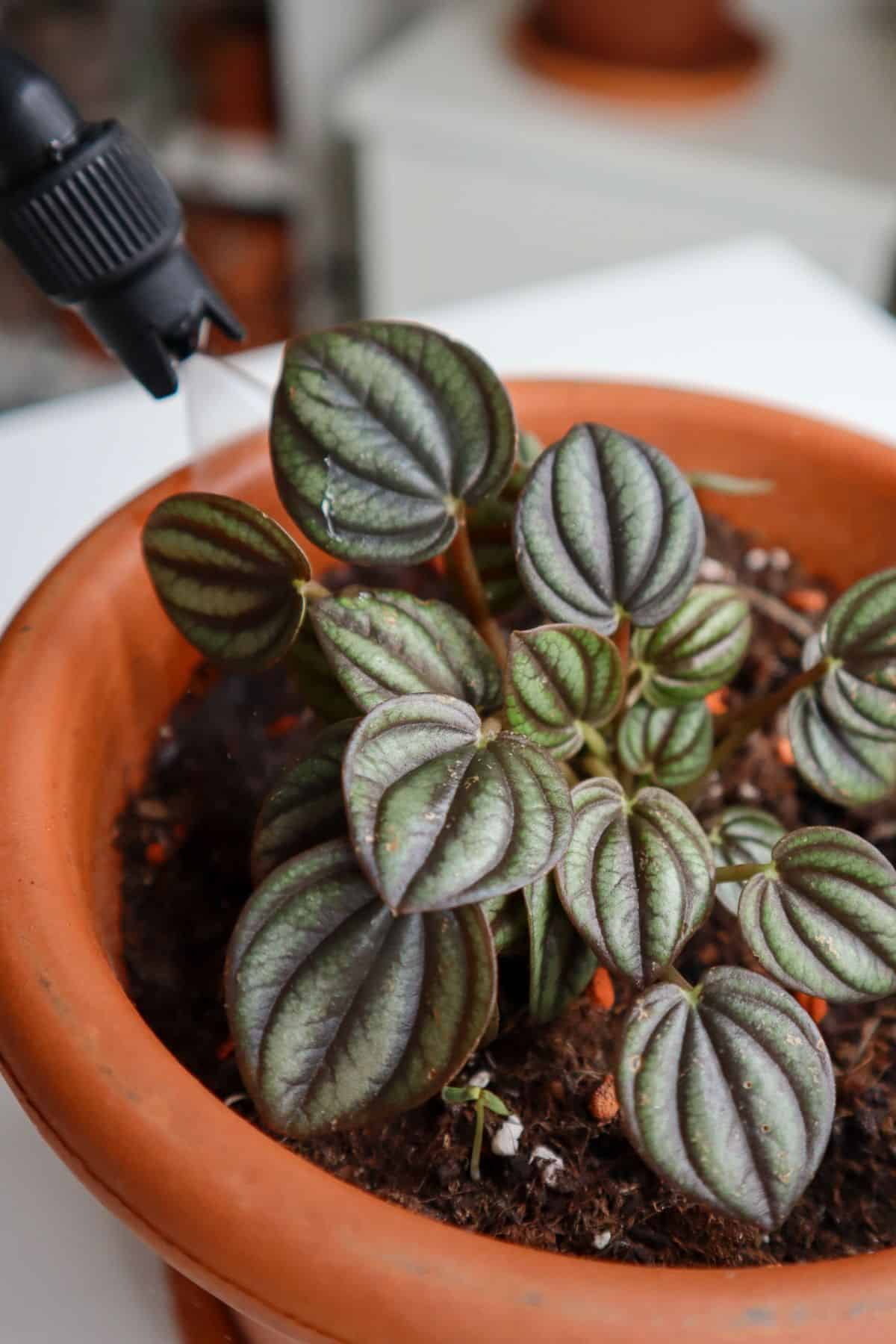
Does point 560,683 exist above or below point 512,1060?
above

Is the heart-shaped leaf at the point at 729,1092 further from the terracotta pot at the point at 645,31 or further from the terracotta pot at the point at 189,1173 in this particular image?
the terracotta pot at the point at 645,31

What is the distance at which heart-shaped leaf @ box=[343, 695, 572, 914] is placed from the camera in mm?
375

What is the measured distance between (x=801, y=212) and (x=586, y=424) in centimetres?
143

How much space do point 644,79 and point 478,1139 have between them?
5.86 feet

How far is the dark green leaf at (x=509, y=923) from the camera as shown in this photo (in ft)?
1.53

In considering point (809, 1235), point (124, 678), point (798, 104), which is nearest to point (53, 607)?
point (124, 678)

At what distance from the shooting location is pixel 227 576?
0.50 metres

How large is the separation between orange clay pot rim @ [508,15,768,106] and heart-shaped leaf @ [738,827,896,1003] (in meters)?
1.68

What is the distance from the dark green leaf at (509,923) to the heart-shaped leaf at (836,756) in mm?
162

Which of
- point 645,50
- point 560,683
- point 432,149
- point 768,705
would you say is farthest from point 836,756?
point 645,50

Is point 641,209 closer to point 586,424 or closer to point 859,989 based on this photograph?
point 586,424

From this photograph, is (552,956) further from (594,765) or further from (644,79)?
(644,79)

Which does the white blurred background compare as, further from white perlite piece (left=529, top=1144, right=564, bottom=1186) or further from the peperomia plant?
white perlite piece (left=529, top=1144, right=564, bottom=1186)

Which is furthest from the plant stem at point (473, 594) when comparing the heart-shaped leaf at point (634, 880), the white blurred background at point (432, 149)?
the white blurred background at point (432, 149)
